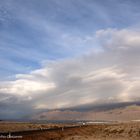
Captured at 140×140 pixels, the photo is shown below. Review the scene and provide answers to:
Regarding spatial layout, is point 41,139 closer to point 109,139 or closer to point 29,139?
point 29,139

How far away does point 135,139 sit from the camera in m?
66.2

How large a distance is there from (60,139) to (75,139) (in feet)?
12.4

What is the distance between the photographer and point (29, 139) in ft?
167

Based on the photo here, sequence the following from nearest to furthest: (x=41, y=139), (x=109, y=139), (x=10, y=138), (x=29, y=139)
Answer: (x=10, y=138)
(x=29, y=139)
(x=41, y=139)
(x=109, y=139)

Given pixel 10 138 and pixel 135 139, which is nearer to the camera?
pixel 10 138

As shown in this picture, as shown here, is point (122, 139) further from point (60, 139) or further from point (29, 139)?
point (29, 139)

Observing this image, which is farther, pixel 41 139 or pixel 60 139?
pixel 60 139

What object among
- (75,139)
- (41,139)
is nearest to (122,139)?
(75,139)

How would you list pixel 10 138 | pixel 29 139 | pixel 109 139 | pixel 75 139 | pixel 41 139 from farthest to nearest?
pixel 109 139, pixel 75 139, pixel 41 139, pixel 29 139, pixel 10 138

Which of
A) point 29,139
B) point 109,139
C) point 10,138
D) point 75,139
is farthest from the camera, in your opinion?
point 109,139

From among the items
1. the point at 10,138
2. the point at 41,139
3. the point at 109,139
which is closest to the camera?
the point at 10,138

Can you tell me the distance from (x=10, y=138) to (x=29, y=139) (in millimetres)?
5322

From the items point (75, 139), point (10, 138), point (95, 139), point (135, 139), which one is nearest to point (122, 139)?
point (135, 139)

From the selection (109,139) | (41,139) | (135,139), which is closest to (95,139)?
(109,139)
